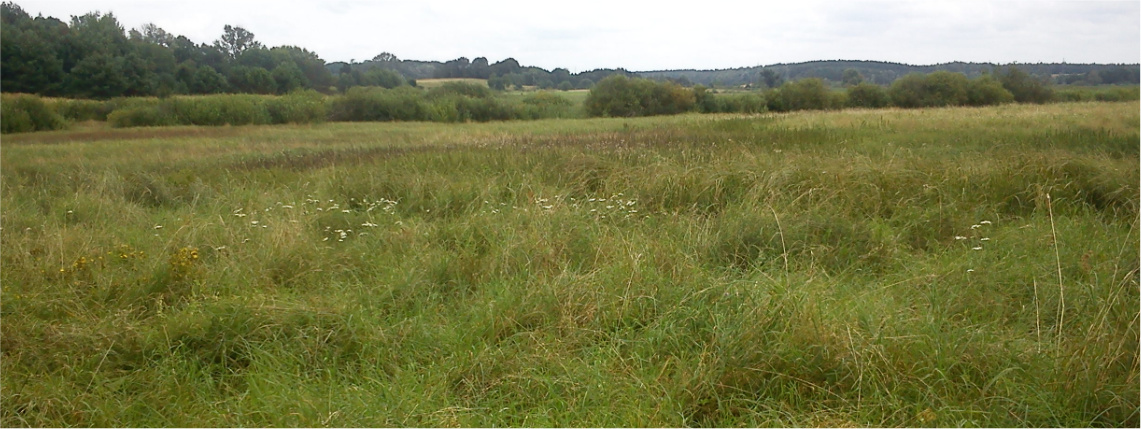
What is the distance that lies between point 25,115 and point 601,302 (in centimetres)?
1974

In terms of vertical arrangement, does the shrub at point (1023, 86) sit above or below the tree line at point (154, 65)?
below

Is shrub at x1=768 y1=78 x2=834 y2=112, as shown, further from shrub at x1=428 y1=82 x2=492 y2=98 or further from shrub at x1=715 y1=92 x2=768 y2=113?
shrub at x1=428 y1=82 x2=492 y2=98

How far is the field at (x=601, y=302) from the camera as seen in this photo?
10.5 feet

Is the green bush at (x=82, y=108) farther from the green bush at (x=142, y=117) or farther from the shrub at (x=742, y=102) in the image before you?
the shrub at (x=742, y=102)

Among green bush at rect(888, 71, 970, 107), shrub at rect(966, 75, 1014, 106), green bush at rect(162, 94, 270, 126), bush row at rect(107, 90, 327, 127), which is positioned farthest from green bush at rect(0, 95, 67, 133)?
shrub at rect(966, 75, 1014, 106)

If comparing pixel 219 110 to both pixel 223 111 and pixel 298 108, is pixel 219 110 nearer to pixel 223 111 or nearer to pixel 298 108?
pixel 223 111

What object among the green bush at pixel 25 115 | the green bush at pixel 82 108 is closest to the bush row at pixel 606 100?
the green bush at pixel 82 108

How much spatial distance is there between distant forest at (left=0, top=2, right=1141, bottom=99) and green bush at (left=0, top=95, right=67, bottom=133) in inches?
35.9

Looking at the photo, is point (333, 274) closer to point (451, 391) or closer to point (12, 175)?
point (451, 391)

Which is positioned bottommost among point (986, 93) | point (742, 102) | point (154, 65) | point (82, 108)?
point (742, 102)

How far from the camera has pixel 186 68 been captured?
21.5m

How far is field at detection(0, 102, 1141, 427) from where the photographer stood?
321 centimetres

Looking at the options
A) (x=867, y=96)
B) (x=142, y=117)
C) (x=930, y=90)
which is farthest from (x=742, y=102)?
(x=142, y=117)

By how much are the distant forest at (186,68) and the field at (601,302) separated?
6.67 metres
